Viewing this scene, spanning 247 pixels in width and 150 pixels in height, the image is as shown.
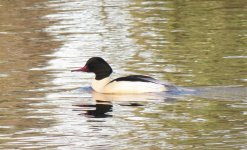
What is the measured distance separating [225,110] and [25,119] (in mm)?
2923

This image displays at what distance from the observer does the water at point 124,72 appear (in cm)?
1462

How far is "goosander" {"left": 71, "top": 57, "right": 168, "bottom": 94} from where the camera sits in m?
18.4

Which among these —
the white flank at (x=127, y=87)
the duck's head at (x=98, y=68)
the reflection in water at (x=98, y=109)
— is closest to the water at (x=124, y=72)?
the reflection in water at (x=98, y=109)

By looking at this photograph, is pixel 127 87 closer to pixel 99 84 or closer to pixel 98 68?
pixel 99 84

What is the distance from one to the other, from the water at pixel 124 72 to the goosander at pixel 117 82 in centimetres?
17

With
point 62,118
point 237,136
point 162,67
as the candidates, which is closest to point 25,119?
point 62,118

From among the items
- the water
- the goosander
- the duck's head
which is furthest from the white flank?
the duck's head

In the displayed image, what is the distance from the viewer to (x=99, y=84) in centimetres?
1941

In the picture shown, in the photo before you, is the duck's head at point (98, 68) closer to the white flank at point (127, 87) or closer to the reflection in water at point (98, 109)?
the white flank at point (127, 87)

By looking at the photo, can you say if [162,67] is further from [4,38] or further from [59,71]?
[4,38]

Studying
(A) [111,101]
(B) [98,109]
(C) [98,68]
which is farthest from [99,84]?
(B) [98,109]

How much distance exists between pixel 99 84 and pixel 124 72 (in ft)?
A: 4.45

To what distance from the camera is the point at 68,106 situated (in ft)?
57.3

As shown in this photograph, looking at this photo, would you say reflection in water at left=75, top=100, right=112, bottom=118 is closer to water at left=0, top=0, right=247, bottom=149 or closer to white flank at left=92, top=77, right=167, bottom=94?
water at left=0, top=0, right=247, bottom=149
